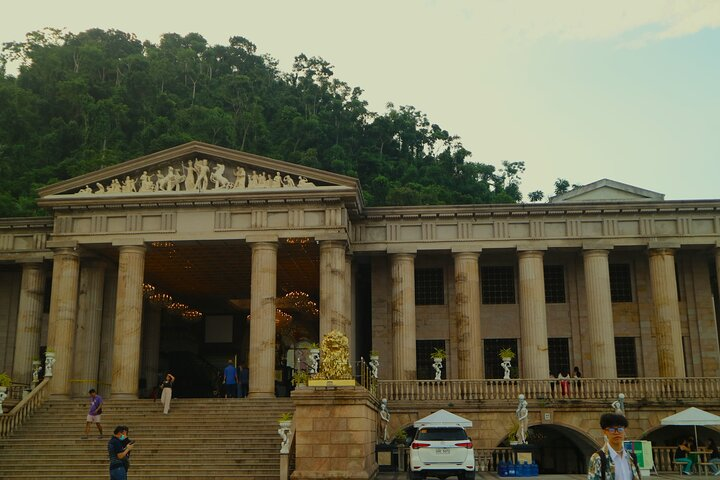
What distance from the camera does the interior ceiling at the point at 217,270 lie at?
35.1 metres

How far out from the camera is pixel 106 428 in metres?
27.2

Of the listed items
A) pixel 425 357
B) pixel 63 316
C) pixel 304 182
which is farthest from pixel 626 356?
pixel 63 316

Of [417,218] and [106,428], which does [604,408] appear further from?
[106,428]

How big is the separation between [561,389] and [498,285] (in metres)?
8.16

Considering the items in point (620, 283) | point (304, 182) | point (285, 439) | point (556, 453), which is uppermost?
point (304, 182)

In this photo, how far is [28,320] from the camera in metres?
36.2

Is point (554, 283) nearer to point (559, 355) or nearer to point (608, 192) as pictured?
point (559, 355)

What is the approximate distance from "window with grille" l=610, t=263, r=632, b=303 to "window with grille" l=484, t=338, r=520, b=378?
5663 mm

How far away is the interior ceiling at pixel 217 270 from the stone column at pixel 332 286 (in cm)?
125

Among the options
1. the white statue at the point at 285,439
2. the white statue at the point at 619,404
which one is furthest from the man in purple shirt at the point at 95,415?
the white statue at the point at 619,404

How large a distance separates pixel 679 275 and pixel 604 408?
1064 cm

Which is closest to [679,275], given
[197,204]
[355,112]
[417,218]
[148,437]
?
[417,218]

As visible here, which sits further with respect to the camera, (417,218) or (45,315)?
(45,315)

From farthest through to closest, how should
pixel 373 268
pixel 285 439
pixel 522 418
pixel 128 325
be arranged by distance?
pixel 373 268 → pixel 128 325 → pixel 522 418 → pixel 285 439
